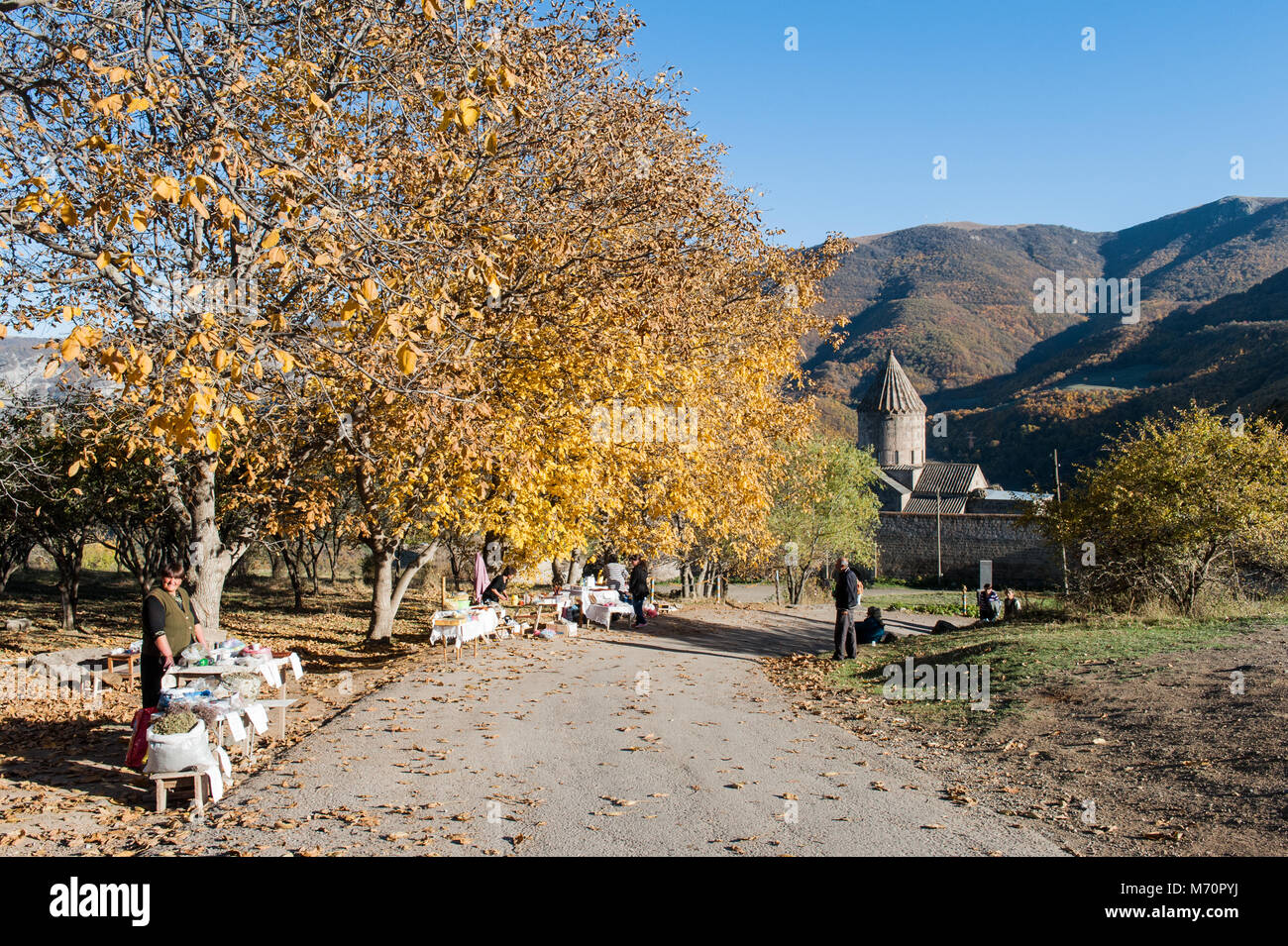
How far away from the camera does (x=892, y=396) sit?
81875mm

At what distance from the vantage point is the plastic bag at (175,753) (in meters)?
6.81

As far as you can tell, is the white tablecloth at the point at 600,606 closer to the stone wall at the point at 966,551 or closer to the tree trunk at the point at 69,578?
the tree trunk at the point at 69,578

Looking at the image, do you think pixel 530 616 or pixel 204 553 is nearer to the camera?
pixel 204 553

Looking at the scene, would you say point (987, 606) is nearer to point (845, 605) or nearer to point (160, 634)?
point (845, 605)

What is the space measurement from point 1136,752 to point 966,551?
146ft

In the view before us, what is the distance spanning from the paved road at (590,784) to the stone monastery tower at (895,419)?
7352 cm

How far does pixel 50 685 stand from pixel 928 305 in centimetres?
16485

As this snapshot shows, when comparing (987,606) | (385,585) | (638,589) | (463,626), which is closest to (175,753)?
(463,626)

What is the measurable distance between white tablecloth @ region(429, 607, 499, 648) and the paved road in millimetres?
2726

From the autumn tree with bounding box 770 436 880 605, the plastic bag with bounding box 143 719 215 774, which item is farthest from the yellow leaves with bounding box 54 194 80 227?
the autumn tree with bounding box 770 436 880 605

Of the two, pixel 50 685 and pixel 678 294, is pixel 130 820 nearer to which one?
pixel 50 685

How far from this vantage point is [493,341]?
13.7 metres

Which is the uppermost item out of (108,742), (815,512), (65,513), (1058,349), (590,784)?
(1058,349)

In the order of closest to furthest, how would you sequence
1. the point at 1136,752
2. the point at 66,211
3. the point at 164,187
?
1. the point at 164,187
2. the point at 66,211
3. the point at 1136,752
